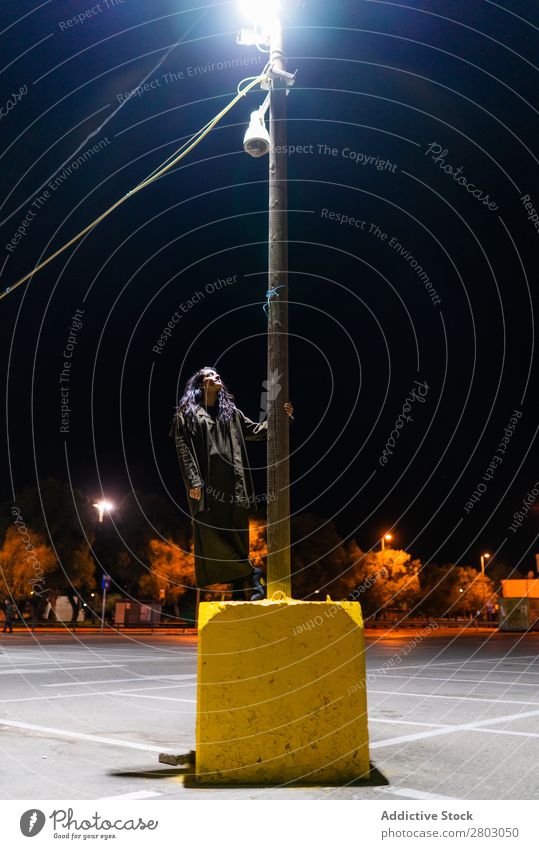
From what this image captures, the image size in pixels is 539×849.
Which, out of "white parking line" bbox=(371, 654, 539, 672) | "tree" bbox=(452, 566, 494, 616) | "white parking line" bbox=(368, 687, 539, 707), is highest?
"tree" bbox=(452, 566, 494, 616)

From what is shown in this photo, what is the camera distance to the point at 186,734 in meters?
6.93

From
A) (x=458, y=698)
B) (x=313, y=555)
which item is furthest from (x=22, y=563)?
(x=458, y=698)

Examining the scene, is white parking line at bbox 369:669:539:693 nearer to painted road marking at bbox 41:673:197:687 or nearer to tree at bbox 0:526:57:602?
painted road marking at bbox 41:673:197:687

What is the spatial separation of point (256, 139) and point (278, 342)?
5.10 ft

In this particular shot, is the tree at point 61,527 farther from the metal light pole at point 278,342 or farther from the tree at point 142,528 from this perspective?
the metal light pole at point 278,342

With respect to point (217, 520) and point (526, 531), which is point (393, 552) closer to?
point (526, 531)

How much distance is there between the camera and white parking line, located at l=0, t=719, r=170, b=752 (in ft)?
20.0

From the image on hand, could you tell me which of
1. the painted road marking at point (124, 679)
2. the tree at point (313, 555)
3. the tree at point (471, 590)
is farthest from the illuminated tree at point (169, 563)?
the tree at point (471, 590)

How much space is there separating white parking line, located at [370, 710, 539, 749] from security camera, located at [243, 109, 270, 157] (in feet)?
16.4

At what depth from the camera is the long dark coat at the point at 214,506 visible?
16.6 ft

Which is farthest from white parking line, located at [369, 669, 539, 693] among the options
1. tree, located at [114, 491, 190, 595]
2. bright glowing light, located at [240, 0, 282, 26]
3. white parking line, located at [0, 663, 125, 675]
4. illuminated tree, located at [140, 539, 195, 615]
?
tree, located at [114, 491, 190, 595]

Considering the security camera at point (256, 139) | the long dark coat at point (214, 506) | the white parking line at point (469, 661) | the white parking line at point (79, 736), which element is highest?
the security camera at point (256, 139)

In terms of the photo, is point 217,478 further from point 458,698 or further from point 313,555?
point 313,555
